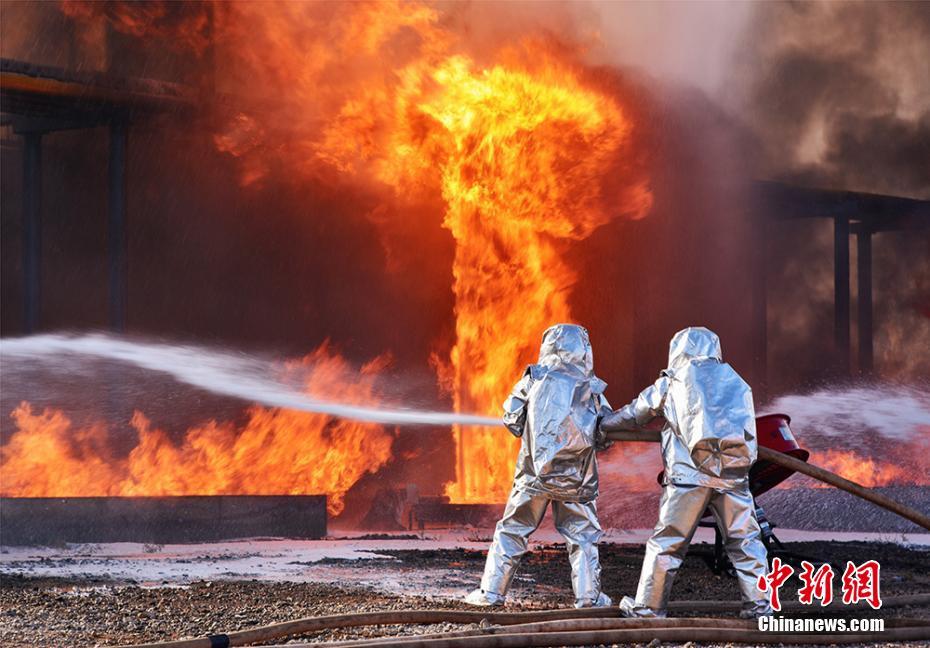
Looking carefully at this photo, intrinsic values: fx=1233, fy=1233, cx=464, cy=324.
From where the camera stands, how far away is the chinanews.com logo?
6320mm

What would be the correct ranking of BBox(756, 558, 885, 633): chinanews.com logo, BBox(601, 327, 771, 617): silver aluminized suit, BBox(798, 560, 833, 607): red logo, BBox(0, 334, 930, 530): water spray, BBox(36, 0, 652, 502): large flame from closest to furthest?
BBox(756, 558, 885, 633): chinanews.com logo < BBox(601, 327, 771, 617): silver aluminized suit < BBox(798, 560, 833, 607): red logo < BBox(36, 0, 652, 502): large flame < BBox(0, 334, 930, 530): water spray

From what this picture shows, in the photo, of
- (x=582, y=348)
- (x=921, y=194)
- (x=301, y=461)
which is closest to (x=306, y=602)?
(x=582, y=348)

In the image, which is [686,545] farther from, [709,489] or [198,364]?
[198,364]

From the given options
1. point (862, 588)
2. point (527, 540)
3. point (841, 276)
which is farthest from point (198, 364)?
point (862, 588)

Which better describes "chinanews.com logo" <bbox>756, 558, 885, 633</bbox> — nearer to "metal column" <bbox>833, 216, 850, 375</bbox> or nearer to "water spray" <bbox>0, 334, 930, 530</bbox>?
"water spray" <bbox>0, 334, 930, 530</bbox>

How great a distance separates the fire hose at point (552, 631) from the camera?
5547mm

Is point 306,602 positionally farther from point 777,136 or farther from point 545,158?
point 777,136

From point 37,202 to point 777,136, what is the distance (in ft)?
39.2

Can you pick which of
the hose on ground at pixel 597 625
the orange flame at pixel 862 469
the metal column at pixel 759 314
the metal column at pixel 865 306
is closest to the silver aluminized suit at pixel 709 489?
the hose on ground at pixel 597 625

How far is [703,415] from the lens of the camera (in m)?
6.48

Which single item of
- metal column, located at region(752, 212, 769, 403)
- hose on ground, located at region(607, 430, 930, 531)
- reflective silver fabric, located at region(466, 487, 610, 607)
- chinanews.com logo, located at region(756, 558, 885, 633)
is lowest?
chinanews.com logo, located at region(756, 558, 885, 633)

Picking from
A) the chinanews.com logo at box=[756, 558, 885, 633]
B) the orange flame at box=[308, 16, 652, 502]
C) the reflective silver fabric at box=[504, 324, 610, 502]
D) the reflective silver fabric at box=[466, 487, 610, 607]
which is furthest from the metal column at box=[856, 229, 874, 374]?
the reflective silver fabric at box=[466, 487, 610, 607]

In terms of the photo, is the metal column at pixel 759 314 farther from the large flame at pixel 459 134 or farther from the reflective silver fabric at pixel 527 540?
the reflective silver fabric at pixel 527 540

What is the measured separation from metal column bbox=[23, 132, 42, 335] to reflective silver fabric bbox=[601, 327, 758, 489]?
37.8 feet
